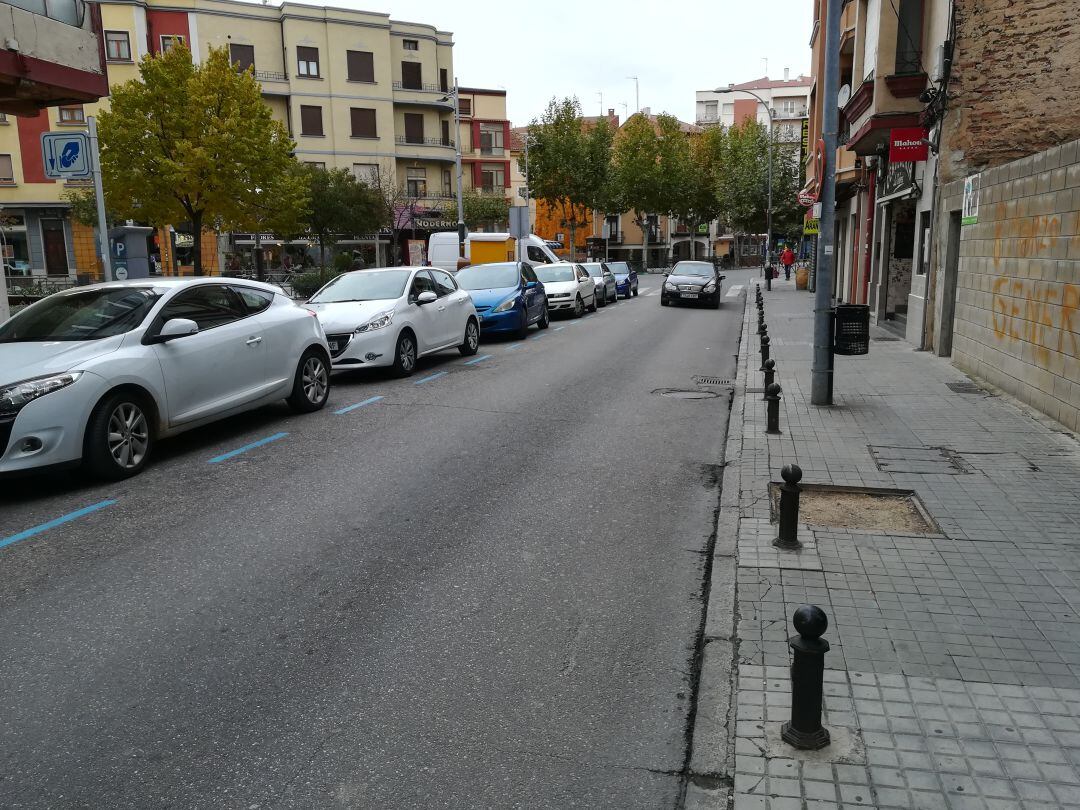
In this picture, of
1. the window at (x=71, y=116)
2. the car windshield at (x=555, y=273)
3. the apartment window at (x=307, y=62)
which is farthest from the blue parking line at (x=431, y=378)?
the apartment window at (x=307, y=62)

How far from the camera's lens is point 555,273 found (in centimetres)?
2598

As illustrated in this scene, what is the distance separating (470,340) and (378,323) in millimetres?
3171

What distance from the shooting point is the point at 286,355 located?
9.59 metres

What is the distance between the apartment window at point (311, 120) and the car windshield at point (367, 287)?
139ft

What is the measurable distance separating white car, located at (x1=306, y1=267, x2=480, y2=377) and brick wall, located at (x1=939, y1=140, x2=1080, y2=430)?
305 inches

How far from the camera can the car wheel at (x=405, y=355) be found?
501 inches

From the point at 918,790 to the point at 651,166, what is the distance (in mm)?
72501

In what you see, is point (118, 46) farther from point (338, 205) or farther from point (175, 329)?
point (175, 329)

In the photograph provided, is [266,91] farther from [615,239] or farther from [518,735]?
[518,735]

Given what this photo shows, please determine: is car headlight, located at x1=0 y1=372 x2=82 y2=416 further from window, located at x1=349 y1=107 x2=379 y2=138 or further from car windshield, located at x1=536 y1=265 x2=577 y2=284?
window, located at x1=349 y1=107 x2=379 y2=138

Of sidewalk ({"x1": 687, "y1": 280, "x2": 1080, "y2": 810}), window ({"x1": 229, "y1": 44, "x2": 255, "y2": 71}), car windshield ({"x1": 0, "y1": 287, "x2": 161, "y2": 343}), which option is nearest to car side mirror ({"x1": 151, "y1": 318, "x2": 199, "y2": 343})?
car windshield ({"x1": 0, "y1": 287, "x2": 161, "y2": 343})

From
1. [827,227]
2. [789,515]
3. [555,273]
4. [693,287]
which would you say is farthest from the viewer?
[693,287]

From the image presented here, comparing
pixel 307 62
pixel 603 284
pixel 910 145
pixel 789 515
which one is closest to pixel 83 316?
pixel 789 515

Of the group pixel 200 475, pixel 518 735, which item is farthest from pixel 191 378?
pixel 518 735
